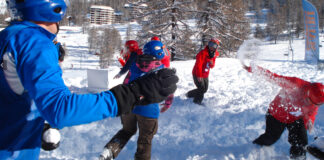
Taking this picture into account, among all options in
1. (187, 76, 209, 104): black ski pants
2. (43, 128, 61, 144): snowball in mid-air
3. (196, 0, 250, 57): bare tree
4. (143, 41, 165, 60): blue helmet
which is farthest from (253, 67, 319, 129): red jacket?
(196, 0, 250, 57): bare tree

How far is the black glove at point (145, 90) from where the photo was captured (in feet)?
3.31

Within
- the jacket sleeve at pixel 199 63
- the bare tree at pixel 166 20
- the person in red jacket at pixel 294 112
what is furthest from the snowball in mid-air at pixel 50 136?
the bare tree at pixel 166 20

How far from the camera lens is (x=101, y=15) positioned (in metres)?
102

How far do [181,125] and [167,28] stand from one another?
15.1 m

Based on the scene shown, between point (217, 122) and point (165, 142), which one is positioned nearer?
point (165, 142)

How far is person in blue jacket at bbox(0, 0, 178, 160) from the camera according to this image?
34.7 inches

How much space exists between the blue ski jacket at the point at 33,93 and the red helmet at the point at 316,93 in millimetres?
2537

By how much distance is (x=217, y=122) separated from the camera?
465 cm

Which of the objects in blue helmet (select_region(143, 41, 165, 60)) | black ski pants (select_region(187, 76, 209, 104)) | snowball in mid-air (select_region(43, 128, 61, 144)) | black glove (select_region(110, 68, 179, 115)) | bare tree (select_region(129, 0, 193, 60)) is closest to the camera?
black glove (select_region(110, 68, 179, 115))

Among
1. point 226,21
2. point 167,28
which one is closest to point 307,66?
point 167,28

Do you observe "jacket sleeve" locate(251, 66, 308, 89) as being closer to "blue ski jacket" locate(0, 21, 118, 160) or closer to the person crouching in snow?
the person crouching in snow

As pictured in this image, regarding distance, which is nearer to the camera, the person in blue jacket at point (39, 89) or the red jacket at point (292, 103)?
the person in blue jacket at point (39, 89)

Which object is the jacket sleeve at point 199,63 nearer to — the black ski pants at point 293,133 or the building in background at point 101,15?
the black ski pants at point 293,133

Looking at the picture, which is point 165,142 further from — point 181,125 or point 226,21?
point 226,21
